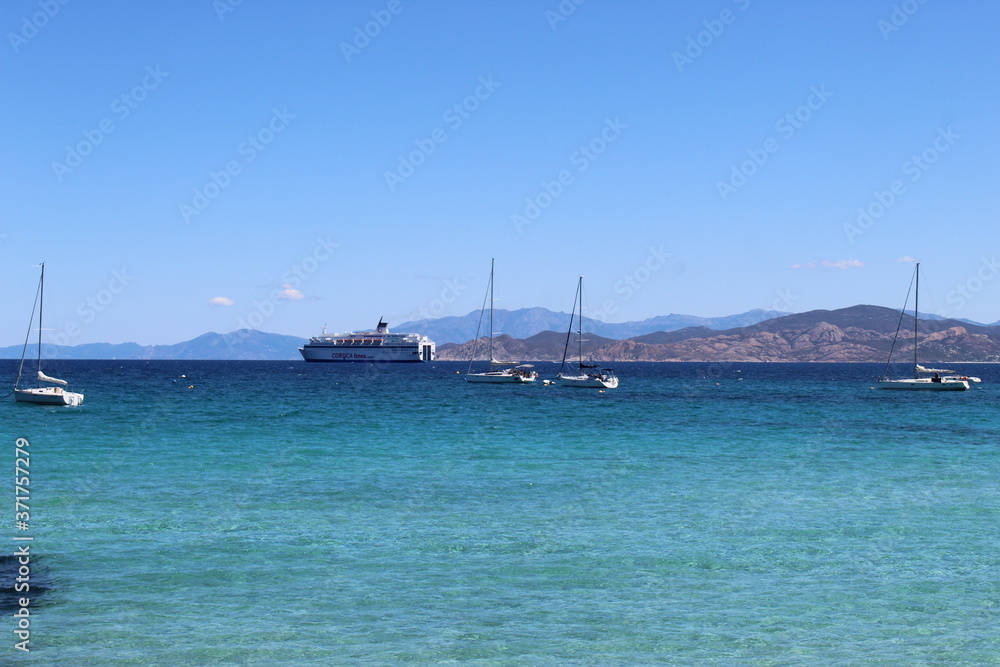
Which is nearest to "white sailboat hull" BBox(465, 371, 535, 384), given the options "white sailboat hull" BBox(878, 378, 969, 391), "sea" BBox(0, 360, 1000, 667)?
"white sailboat hull" BBox(878, 378, 969, 391)

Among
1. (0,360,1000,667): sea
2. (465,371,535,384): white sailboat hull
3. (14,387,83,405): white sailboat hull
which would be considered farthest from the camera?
(465,371,535,384): white sailboat hull

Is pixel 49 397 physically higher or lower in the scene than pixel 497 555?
lower

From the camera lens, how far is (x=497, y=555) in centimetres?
1853

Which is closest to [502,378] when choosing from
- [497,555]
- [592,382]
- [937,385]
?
[592,382]

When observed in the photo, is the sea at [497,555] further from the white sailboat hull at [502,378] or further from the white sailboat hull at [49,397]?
the white sailboat hull at [502,378]

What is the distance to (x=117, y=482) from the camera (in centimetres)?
2808

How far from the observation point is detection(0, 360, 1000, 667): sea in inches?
523

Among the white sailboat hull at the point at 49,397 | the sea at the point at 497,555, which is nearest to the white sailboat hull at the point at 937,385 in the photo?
the sea at the point at 497,555

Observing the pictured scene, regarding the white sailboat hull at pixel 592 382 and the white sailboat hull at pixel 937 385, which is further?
the white sailboat hull at pixel 592 382

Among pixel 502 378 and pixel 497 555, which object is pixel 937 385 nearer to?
pixel 502 378

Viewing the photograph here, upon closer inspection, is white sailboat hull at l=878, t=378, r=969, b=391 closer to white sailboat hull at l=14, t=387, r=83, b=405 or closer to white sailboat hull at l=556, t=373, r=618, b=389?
white sailboat hull at l=556, t=373, r=618, b=389

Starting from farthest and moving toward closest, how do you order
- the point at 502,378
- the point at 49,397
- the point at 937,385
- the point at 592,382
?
1. the point at 502,378
2. the point at 592,382
3. the point at 937,385
4. the point at 49,397

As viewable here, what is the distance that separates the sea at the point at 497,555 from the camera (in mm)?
13273

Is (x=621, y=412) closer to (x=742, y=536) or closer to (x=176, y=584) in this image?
(x=742, y=536)
